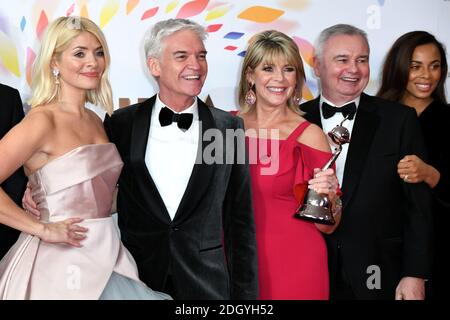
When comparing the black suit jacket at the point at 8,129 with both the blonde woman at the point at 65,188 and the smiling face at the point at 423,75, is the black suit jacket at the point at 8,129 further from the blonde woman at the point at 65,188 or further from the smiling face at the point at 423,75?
the smiling face at the point at 423,75

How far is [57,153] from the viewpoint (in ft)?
9.26

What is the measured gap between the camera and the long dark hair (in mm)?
3807

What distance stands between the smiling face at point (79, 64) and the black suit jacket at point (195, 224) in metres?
0.29

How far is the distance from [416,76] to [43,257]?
86.2 inches

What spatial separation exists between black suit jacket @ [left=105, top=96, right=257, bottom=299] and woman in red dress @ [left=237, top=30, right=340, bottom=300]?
0.17 metres

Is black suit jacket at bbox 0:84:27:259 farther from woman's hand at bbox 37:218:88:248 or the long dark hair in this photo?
the long dark hair

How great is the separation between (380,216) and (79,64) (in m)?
A: 1.61

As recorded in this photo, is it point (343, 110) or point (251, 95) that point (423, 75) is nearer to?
point (343, 110)

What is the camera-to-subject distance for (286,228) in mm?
3279

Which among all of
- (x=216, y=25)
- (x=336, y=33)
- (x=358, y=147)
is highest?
(x=216, y=25)

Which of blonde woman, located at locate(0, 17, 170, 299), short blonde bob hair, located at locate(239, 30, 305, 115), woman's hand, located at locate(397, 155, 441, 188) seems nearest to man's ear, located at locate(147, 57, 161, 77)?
blonde woman, located at locate(0, 17, 170, 299)

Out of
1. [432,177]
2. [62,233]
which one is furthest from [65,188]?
[432,177]

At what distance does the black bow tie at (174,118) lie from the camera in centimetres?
314
